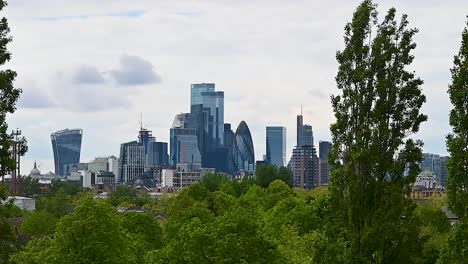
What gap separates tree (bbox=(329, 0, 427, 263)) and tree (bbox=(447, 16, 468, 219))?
221cm

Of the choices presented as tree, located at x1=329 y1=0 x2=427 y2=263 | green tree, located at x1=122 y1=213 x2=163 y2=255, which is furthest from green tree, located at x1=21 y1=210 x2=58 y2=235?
tree, located at x1=329 y1=0 x2=427 y2=263

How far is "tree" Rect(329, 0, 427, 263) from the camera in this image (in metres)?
35.5

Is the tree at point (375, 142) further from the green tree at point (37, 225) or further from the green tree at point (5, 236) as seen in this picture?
the green tree at point (37, 225)

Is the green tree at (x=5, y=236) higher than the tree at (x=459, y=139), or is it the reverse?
the tree at (x=459, y=139)

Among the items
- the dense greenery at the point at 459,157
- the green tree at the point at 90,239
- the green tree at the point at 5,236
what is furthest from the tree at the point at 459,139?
the green tree at the point at 90,239

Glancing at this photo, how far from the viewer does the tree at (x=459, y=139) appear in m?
33.8

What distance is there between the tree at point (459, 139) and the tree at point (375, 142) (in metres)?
2.21

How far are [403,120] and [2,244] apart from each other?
15510 millimetres

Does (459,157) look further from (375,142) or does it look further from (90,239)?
(90,239)

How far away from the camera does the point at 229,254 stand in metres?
45.5

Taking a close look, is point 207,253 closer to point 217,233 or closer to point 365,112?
point 217,233

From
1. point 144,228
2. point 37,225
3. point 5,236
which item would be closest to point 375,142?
point 5,236

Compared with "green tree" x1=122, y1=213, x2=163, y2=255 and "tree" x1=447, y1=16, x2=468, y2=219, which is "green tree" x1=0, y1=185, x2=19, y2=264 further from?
"green tree" x1=122, y1=213, x2=163, y2=255

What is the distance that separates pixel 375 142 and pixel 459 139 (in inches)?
139
